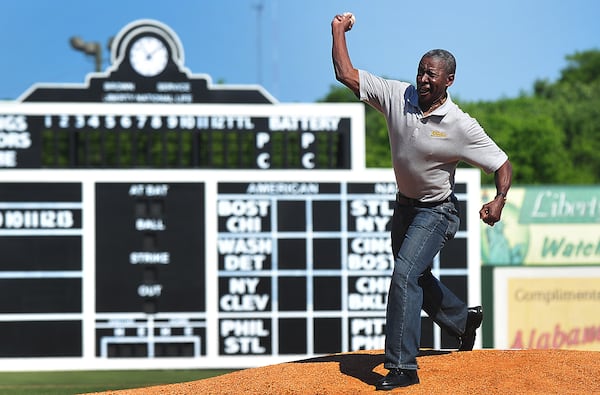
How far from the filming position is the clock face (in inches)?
577

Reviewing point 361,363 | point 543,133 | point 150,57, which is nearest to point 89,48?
point 543,133

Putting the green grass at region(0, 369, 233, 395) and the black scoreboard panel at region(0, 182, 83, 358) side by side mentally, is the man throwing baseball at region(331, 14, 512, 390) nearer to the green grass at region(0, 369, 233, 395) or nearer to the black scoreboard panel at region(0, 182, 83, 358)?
the green grass at region(0, 369, 233, 395)

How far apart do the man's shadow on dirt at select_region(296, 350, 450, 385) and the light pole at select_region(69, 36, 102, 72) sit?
3349cm

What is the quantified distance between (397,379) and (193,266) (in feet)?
27.7

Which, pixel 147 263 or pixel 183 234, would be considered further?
pixel 183 234

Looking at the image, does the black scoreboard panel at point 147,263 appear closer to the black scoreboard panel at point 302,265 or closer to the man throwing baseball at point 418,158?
the black scoreboard panel at point 302,265

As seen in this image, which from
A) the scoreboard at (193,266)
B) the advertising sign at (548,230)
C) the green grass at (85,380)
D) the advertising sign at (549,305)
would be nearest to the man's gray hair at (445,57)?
the green grass at (85,380)

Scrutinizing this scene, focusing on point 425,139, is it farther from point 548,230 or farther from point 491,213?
point 548,230

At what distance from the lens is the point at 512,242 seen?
26172 mm

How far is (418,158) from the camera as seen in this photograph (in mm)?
6266

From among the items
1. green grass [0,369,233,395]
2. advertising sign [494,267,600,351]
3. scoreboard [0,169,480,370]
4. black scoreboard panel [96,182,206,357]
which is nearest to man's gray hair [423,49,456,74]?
green grass [0,369,233,395]

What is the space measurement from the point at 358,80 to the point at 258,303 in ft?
27.6

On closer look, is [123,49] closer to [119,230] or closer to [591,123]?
[119,230]

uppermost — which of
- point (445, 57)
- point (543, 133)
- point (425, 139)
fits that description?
point (543, 133)
